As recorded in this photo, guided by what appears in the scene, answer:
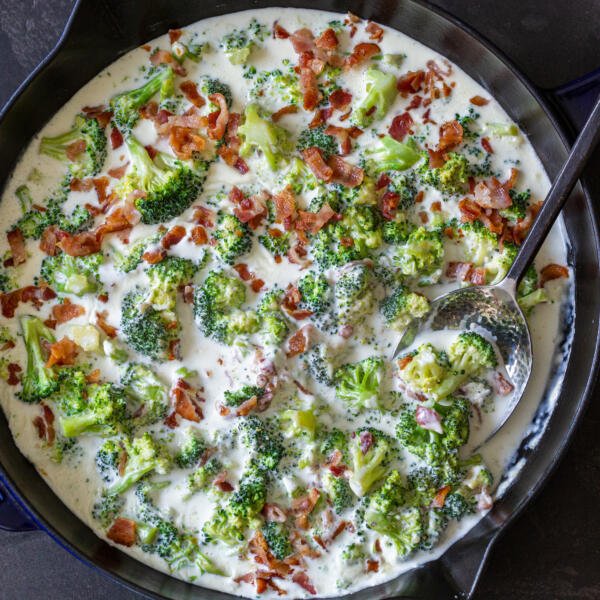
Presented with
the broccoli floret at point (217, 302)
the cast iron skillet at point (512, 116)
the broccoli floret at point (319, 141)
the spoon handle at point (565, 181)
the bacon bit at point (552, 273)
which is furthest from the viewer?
the bacon bit at point (552, 273)

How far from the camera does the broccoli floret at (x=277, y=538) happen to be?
3.94 m

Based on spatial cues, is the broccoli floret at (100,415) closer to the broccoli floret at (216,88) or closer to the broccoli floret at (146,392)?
the broccoli floret at (146,392)

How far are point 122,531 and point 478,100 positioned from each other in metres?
2.98

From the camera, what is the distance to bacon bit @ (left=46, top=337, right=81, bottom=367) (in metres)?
3.92

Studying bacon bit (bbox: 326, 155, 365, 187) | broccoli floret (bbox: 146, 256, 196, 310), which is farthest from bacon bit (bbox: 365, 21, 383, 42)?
broccoli floret (bbox: 146, 256, 196, 310)

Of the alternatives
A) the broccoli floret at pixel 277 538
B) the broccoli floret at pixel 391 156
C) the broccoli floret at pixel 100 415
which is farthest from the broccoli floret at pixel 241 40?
the broccoli floret at pixel 277 538

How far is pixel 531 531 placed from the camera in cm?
421

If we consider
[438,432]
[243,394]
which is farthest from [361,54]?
[438,432]

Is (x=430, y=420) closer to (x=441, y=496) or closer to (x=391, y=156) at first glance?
(x=441, y=496)

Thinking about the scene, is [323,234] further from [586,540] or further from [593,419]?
[586,540]

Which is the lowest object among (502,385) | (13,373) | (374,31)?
(502,385)

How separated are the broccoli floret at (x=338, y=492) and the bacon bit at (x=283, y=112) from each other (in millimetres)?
1890

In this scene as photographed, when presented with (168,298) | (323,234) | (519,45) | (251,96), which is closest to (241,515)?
(168,298)

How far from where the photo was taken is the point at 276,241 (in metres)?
3.93
